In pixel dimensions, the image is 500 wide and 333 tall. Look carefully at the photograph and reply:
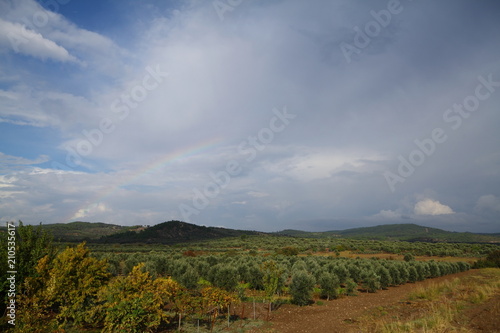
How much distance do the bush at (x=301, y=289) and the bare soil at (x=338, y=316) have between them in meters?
0.61

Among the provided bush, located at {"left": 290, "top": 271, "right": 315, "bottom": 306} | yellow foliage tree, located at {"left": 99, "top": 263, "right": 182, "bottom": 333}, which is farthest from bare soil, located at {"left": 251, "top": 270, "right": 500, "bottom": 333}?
yellow foliage tree, located at {"left": 99, "top": 263, "right": 182, "bottom": 333}

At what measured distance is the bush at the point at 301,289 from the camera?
2097 cm

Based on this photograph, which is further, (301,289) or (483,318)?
(301,289)

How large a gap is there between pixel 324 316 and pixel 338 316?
0.94m

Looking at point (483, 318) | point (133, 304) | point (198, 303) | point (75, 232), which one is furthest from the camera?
point (75, 232)

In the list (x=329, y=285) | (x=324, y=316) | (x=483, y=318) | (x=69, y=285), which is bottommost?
(x=324, y=316)

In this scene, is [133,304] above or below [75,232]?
above

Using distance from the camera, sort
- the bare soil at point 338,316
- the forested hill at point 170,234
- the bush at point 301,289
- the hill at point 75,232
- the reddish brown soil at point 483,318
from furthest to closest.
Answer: the forested hill at point 170,234 → the hill at point 75,232 → the bush at point 301,289 → the bare soil at point 338,316 → the reddish brown soil at point 483,318

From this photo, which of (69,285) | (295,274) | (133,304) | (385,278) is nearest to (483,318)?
(295,274)

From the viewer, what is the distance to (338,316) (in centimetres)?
1745

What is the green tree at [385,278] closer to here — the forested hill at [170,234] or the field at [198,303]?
the field at [198,303]

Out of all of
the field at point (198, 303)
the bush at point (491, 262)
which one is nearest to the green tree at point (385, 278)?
the field at point (198, 303)

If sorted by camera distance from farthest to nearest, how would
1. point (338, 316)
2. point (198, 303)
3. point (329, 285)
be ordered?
point (329, 285)
point (338, 316)
point (198, 303)

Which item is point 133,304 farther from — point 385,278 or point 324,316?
point 385,278
